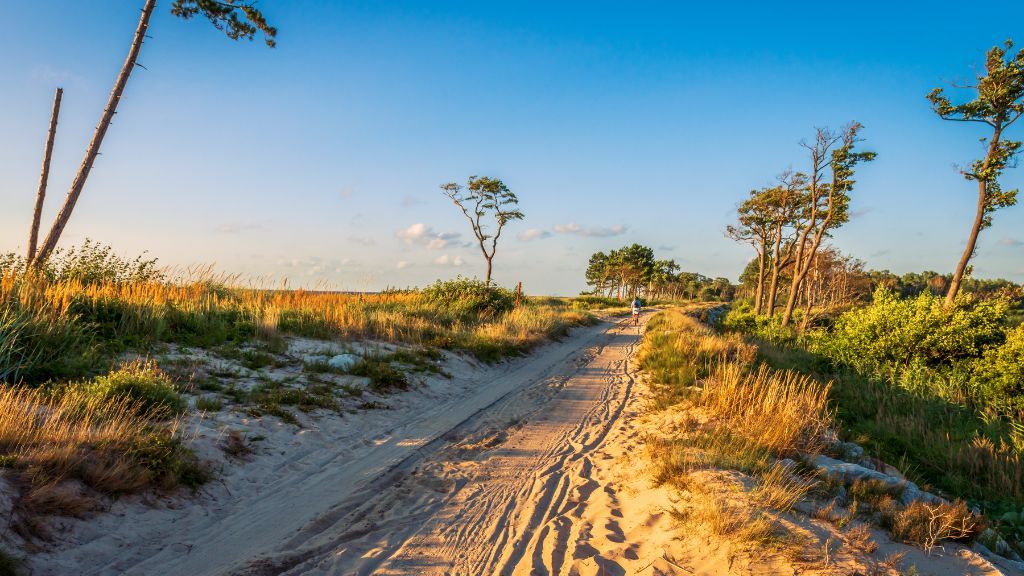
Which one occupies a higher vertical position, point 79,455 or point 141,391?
point 141,391

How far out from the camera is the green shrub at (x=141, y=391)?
17.6ft

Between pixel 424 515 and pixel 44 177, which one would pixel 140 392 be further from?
pixel 44 177

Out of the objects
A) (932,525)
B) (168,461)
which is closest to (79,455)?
(168,461)

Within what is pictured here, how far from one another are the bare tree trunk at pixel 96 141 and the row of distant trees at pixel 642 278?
185 feet

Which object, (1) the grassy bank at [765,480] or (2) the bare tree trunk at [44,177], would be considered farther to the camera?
(2) the bare tree trunk at [44,177]

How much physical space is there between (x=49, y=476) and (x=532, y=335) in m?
14.1

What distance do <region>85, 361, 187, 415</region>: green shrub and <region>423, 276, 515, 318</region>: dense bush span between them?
1445 cm

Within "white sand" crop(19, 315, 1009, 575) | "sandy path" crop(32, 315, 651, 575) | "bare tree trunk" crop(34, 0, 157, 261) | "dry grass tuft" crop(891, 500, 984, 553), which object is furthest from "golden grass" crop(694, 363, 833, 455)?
"bare tree trunk" crop(34, 0, 157, 261)

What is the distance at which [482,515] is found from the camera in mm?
4637

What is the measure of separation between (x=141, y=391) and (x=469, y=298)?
17.6 metres

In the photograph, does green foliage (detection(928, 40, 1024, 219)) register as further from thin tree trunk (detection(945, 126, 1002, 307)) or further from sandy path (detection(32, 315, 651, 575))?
sandy path (detection(32, 315, 651, 575))

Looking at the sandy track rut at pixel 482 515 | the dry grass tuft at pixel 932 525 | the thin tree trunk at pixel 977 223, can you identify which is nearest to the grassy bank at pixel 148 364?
the sandy track rut at pixel 482 515

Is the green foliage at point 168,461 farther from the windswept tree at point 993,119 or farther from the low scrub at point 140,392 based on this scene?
the windswept tree at point 993,119

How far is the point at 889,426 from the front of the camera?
8445mm
